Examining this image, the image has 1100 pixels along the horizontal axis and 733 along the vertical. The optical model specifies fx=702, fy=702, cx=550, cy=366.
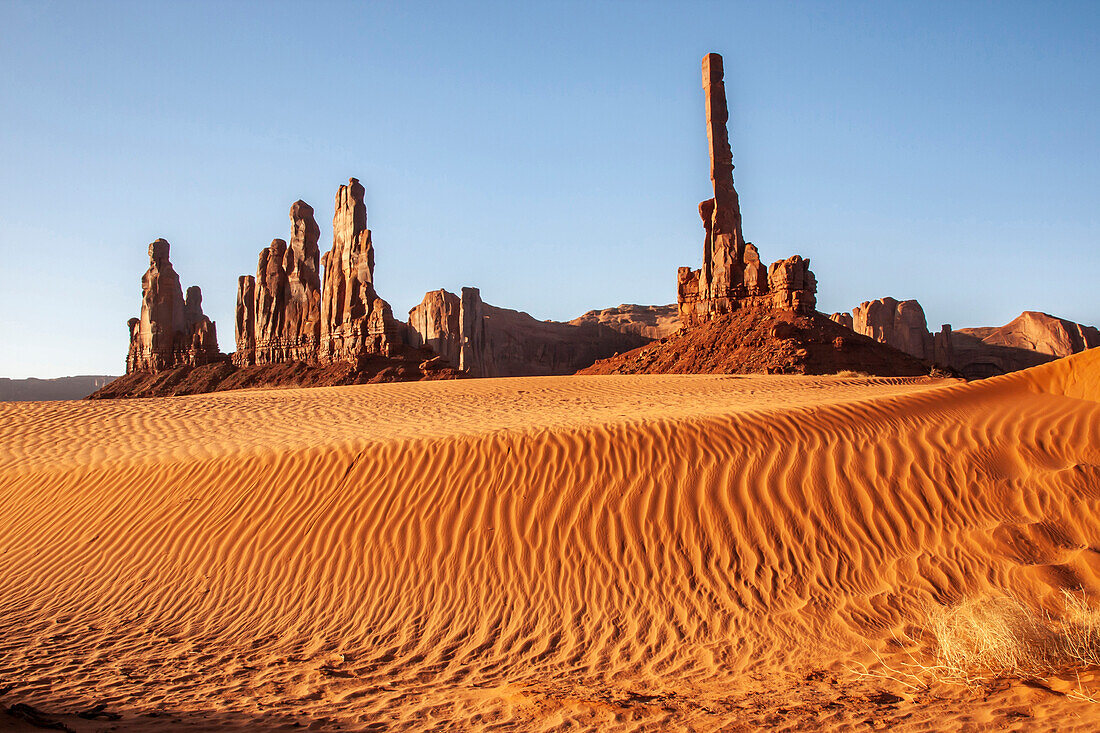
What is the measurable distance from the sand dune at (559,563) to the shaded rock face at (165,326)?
43.8m

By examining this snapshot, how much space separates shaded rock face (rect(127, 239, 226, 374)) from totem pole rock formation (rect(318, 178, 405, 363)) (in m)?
14.2

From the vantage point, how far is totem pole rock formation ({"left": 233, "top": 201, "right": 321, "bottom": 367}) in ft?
144

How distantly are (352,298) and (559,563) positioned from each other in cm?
3559

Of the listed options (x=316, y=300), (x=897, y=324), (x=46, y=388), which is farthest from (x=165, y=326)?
(x=46, y=388)

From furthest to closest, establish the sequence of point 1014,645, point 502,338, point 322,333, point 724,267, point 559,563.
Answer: point 502,338 → point 322,333 → point 724,267 → point 559,563 → point 1014,645

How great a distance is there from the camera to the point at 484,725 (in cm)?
382

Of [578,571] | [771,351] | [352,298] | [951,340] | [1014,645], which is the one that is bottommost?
[578,571]

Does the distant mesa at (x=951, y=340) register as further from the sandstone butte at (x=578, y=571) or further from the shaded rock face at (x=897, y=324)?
the sandstone butte at (x=578, y=571)

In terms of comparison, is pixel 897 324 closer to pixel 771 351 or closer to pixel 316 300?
pixel 771 351

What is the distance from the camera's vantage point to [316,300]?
4369 centimetres

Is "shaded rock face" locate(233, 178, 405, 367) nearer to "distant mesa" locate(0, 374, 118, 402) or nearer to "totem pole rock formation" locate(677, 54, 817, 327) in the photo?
"totem pole rock formation" locate(677, 54, 817, 327)

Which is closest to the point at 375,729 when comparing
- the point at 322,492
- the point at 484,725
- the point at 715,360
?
the point at 484,725

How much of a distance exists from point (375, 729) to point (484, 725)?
0.58 meters

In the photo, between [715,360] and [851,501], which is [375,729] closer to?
[851,501]
